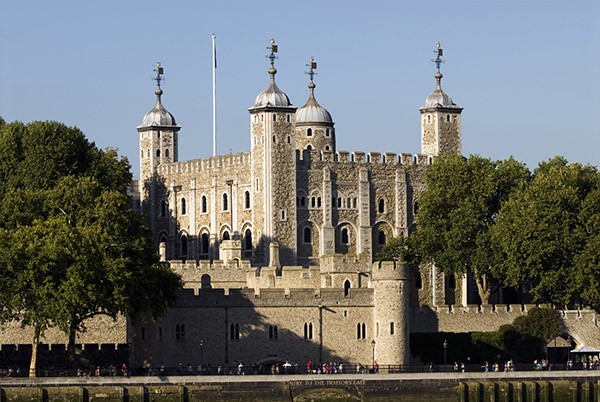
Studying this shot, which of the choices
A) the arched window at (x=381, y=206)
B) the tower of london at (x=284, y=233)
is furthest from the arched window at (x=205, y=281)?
the arched window at (x=381, y=206)

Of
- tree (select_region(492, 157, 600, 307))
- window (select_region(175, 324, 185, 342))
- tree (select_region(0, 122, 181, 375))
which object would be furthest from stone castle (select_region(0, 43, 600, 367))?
tree (select_region(492, 157, 600, 307))

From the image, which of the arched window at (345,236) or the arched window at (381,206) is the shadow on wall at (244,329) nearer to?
the arched window at (345,236)

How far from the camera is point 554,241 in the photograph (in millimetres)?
103188

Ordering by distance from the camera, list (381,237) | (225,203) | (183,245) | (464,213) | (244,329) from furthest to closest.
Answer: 1. (183,245)
2. (225,203)
3. (381,237)
4. (464,213)
5. (244,329)

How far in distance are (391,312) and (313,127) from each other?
41.4m

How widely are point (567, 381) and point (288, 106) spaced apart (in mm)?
38403

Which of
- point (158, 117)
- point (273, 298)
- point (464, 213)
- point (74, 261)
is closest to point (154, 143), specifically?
point (158, 117)

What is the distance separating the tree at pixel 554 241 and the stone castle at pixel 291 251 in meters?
3.73

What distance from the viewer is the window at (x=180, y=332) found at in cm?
9044

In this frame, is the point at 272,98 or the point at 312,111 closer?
the point at 272,98

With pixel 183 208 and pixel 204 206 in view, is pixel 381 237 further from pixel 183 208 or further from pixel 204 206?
pixel 183 208

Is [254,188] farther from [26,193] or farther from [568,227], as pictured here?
[26,193]

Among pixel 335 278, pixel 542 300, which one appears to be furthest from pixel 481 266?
pixel 335 278

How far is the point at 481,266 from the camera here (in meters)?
108
